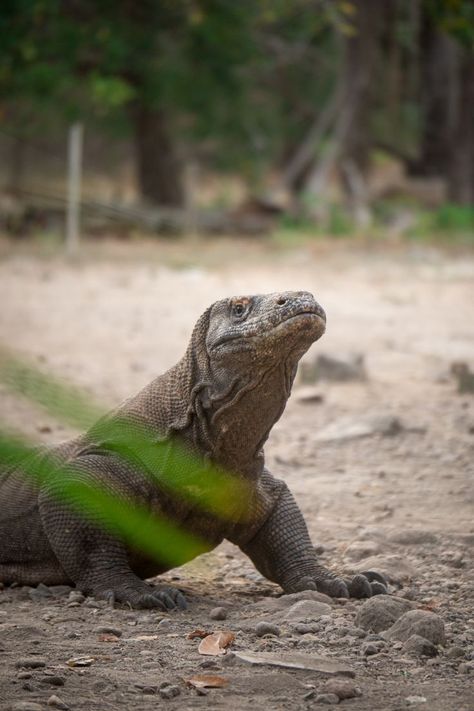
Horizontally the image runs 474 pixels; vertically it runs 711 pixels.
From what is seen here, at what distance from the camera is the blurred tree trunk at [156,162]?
24188 millimetres

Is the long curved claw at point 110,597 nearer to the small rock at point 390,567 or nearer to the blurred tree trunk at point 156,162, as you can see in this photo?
the small rock at point 390,567

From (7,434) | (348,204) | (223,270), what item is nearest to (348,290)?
(223,270)

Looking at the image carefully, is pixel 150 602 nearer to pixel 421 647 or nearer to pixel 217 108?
pixel 421 647

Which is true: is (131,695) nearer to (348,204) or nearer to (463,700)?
(463,700)

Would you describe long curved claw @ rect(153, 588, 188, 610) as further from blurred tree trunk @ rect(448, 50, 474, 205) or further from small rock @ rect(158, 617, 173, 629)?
blurred tree trunk @ rect(448, 50, 474, 205)

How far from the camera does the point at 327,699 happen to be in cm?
291

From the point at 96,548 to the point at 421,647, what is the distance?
1273mm

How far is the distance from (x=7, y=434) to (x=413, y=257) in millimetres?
16713

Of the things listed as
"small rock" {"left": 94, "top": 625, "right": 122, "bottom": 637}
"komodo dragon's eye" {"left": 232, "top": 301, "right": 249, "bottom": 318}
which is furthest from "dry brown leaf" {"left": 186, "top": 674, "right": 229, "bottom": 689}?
"komodo dragon's eye" {"left": 232, "top": 301, "right": 249, "bottom": 318}

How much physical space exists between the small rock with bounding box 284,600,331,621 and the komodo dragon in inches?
12.9

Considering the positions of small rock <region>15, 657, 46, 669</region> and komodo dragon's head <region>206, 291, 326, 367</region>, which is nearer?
small rock <region>15, 657, 46, 669</region>

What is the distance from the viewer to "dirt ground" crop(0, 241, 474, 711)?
9.97 ft

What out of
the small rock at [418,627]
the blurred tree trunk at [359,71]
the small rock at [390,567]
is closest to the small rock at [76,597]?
the small rock at [390,567]

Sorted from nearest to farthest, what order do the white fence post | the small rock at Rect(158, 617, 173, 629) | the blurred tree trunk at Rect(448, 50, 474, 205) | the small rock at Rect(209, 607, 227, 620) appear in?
the small rock at Rect(158, 617, 173, 629)
the small rock at Rect(209, 607, 227, 620)
the white fence post
the blurred tree trunk at Rect(448, 50, 474, 205)
